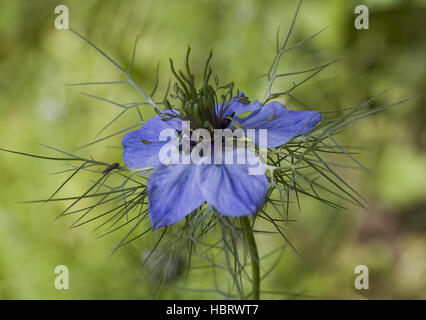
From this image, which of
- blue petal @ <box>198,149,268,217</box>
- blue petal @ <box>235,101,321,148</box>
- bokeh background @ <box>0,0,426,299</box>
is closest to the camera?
blue petal @ <box>198,149,268,217</box>

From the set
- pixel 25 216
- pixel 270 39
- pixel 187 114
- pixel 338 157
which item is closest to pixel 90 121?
pixel 25 216

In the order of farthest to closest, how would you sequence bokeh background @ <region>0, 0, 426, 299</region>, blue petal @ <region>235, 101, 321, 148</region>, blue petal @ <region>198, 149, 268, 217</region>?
bokeh background @ <region>0, 0, 426, 299</region> < blue petal @ <region>235, 101, 321, 148</region> < blue petal @ <region>198, 149, 268, 217</region>

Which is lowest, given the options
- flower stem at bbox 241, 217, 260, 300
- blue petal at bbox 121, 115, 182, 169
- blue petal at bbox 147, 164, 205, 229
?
flower stem at bbox 241, 217, 260, 300

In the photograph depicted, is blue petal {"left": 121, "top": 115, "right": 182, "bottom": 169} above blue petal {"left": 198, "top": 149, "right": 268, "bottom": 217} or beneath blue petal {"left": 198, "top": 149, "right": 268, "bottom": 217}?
above

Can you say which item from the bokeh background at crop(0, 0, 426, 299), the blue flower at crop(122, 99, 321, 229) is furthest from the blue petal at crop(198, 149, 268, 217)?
the bokeh background at crop(0, 0, 426, 299)

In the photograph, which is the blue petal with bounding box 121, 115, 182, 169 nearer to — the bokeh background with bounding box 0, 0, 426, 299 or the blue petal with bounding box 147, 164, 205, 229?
the blue petal with bounding box 147, 164, 205, 229

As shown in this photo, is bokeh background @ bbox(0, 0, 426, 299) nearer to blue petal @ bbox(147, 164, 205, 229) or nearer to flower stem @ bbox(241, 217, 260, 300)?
flower stem @ bbox(241, 217, 260, 300)

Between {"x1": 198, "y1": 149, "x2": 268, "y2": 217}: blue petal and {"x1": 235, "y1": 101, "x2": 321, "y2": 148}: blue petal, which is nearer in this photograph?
{"x1": 198, "y1": 149, "x2": 268, "y2": 217}: blue petal

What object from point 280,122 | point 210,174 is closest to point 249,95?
point 280,122
